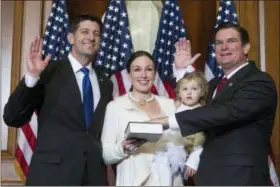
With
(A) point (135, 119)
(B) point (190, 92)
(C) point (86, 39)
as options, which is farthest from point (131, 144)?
(C) point (86, 39)

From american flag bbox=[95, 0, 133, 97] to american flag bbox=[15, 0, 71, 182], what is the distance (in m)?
0.36

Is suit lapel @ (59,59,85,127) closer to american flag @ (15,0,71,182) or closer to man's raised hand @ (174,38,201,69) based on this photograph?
man's raised hand @ (174,38,201,69)

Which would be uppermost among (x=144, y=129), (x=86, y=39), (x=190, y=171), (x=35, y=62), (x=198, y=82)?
(x=86, y=39)

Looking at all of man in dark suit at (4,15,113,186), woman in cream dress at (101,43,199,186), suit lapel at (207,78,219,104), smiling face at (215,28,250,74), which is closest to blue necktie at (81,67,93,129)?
man in dark suit at (4,15,113,186)

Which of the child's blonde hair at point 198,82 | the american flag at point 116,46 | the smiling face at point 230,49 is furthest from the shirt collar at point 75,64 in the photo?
the american flag at point 116,46

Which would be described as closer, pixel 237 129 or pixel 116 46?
pixel 237 129

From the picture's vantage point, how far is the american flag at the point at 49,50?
4.62 meters

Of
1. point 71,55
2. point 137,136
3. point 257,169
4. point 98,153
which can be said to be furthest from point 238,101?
point 71,55

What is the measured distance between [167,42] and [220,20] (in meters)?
0.56

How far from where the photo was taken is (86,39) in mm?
3666

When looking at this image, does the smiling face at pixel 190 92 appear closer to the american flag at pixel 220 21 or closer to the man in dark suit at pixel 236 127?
the man in dark suit at pixel 236 127

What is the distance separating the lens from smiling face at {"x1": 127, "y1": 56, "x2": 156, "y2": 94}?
11.6 feet

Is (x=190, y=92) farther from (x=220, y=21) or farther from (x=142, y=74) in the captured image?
(x=220, y=21)

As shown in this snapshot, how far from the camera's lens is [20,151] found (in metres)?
4.64
